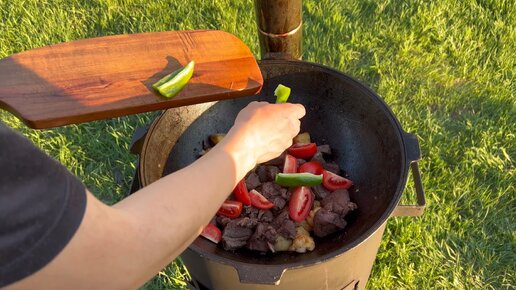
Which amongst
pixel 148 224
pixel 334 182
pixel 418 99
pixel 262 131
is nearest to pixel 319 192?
pixel 334 182

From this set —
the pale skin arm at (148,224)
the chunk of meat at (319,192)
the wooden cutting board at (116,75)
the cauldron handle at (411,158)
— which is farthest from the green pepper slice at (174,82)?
the cauldron handle at (411,158)

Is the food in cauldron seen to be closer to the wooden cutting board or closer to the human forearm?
the wooden cutting board

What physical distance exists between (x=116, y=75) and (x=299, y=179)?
1027mm

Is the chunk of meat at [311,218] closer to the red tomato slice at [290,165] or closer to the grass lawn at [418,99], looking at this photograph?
the red tomato slice at [290,165]

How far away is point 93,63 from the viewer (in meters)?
2.46

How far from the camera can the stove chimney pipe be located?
2.72 m

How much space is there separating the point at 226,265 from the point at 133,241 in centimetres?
66

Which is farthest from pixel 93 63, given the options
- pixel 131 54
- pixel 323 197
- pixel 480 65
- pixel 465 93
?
pixel 480 65

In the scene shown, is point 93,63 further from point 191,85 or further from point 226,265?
point 226,265

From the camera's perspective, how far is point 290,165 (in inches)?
108

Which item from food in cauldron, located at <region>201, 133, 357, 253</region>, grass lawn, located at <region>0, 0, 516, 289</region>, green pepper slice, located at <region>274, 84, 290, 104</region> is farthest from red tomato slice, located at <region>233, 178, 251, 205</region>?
grass lawn, located at <region>0, 0, 516, 289</region>

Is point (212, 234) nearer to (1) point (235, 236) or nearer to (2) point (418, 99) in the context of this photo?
(1) point (235, 236)

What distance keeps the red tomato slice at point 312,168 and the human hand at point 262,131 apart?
47cm

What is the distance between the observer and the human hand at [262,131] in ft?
6.60
